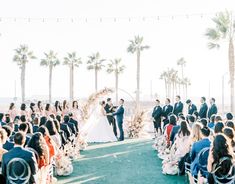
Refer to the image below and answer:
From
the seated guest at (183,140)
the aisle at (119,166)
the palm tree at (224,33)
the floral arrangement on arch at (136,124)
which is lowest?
the aisle at (119,166)

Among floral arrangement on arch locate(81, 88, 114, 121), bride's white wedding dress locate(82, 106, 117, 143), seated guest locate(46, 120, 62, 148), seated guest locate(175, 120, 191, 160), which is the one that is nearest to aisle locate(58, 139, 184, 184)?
seated guest locate(175, 120, 191, 160)

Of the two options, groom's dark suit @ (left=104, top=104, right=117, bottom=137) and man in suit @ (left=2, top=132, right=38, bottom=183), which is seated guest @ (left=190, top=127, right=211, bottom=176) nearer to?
man in suit @ (left=2, top=132, right=38, bottom=183)

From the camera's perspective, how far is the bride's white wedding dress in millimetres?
21017

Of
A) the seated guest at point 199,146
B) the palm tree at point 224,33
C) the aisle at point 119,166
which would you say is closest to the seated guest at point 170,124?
the aisle at point 119,166

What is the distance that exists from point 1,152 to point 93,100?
14155mm

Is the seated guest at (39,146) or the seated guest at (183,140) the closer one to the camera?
the seated guest at (39,146)

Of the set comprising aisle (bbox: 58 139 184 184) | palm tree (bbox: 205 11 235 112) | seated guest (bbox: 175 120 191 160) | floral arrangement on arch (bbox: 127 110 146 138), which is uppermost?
palm tree (bbox: 205 11 235 112)

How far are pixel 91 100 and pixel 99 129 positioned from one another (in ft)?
5.68

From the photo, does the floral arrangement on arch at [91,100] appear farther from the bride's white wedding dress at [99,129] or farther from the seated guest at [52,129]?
the seated guest at [52,129]

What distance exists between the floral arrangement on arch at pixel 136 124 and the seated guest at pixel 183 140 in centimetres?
1047

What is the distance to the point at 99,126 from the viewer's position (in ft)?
69.9

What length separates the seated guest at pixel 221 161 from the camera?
291 inches

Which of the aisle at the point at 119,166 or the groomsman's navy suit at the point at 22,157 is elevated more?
the groomsman's navy suit at the point at 22,157

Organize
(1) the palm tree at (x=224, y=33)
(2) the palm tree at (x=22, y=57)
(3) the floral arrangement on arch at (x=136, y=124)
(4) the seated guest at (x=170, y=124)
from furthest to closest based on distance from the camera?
1. (2) the palm tree at (x=22, y=57)
2. (1) the palm tree at (x=224, y=33)
3. (3) the floral arrangement on arch at (x=136, y=124)
4. (4) the seated guest at (x=170, y=124)
